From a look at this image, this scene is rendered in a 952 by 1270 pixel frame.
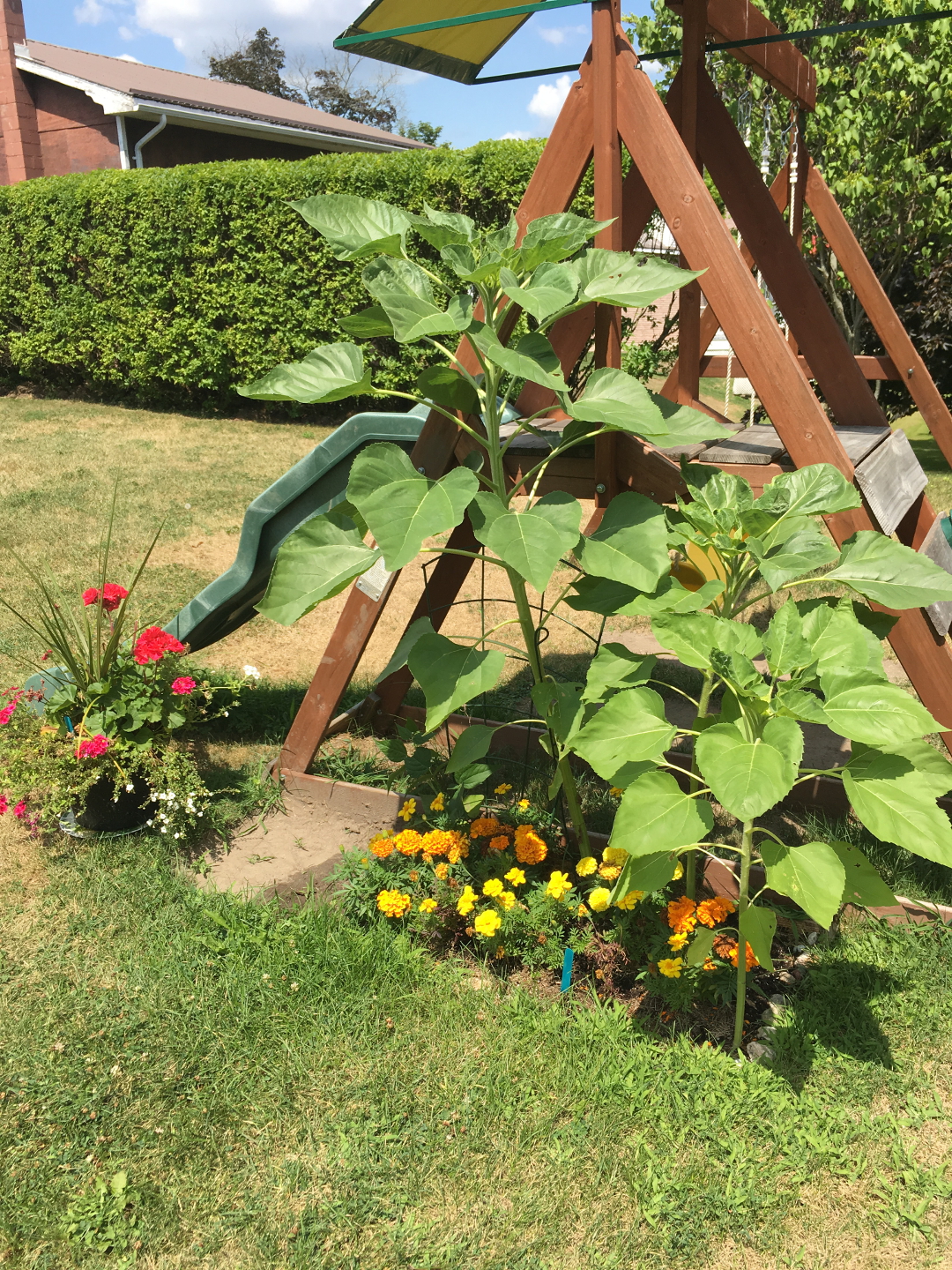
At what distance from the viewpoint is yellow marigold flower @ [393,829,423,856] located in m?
2.56

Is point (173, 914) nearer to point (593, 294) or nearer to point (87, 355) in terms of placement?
point (593, 294)

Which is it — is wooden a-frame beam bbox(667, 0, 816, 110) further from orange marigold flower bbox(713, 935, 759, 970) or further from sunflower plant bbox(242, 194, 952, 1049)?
orange marigold flower bbox(713, 935, 759, 970)

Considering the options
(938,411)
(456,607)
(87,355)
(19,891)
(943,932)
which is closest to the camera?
(943,932)

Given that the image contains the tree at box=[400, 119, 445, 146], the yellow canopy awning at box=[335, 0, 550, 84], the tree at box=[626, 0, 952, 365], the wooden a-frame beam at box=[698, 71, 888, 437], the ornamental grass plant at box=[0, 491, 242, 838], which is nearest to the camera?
the yellow canopy awning at box=[335, 0, 550, 84]

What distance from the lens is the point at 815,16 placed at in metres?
8.50

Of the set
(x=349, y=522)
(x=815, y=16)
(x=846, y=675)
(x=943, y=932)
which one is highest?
(x=815, y=16)

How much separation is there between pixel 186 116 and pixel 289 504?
12401mm

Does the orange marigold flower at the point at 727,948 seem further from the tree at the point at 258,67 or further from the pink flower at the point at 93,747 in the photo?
the tree at the point at 258,67

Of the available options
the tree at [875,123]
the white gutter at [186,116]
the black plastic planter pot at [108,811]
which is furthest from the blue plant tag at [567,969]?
the white gutter at [186,116]

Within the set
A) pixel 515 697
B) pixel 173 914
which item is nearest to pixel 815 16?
pixel 515 697

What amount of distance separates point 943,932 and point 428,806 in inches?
57.5

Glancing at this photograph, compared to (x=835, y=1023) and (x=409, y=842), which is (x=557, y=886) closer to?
(x=409, y=842)

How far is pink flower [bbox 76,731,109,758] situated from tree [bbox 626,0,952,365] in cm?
653

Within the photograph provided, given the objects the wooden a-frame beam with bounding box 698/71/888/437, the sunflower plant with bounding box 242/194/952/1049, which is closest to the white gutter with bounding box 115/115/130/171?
the wooden a-frame beam with bounding box 698/71/888/437
